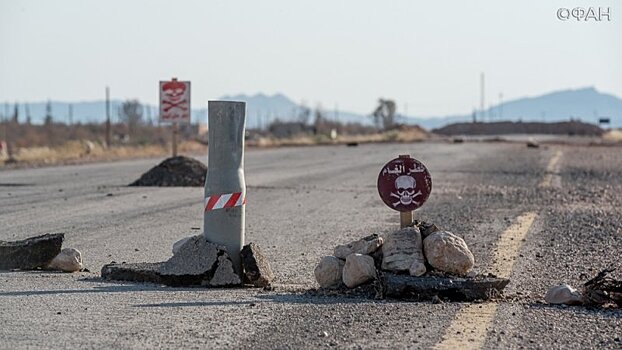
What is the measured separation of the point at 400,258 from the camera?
30.8ft

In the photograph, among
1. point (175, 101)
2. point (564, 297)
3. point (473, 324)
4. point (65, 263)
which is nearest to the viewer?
point (473, 324)

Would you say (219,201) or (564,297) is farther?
(219,201)

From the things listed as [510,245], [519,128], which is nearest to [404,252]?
[510,245]

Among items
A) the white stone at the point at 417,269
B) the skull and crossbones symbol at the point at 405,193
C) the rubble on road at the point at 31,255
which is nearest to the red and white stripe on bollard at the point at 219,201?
the skull and crossbones symbol at the point at 405,193

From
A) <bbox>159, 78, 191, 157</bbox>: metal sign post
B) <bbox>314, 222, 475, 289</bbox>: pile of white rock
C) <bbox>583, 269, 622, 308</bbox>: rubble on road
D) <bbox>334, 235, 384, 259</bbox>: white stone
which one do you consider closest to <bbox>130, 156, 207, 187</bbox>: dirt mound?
<bbox>159, 78, 191, 157</bbox>: metal sign post

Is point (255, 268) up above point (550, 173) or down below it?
above

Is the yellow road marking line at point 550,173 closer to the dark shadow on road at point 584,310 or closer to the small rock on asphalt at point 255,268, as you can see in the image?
the small rock on asphalt at point 255,268

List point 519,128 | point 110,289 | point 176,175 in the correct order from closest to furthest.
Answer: point 110,289, point 176,175, point 519,128

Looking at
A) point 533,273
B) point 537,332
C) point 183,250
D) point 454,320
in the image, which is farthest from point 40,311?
point 533,273

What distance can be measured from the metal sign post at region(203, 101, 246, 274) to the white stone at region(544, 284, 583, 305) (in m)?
2.91

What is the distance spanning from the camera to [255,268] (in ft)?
32.4

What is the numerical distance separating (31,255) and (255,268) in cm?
244

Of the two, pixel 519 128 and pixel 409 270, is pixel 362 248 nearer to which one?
pixel 409 270

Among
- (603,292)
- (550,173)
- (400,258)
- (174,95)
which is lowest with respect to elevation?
(550,173)
